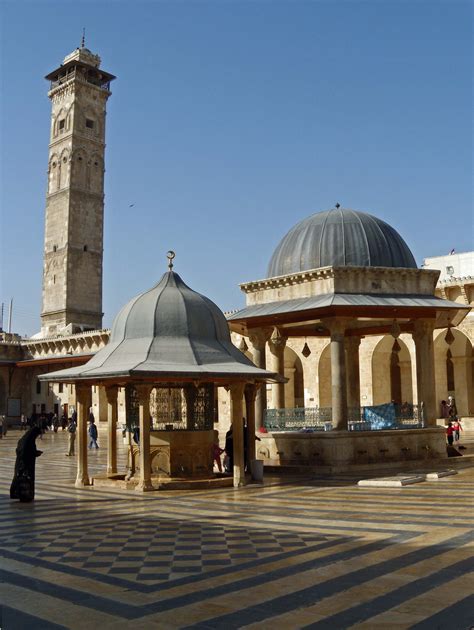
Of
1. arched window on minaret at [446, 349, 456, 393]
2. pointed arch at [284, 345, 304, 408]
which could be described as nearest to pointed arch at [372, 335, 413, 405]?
arched window on minaret at [446, 349, 456, 393]

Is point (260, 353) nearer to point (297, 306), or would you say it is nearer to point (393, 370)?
point (297, 306)

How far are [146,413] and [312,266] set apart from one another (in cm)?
552

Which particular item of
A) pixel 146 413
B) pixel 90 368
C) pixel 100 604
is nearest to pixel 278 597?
pixel 100 604

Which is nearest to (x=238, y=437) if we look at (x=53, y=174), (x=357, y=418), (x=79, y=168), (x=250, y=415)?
(x=250, y=415)

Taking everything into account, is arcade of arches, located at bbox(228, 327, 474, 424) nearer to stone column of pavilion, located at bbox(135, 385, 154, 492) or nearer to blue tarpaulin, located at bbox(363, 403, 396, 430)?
blue tarpaulin, located at bbox(363, 403, 396, 430)

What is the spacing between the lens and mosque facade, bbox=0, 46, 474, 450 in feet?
45.2

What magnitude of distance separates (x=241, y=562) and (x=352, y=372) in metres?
11.5

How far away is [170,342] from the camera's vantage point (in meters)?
11.1

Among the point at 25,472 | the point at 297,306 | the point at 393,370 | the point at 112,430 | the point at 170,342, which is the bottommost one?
the point at 25,472

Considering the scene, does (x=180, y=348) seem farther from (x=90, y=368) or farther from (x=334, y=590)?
(x=334, y=590)

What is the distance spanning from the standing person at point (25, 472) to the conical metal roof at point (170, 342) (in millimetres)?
1373

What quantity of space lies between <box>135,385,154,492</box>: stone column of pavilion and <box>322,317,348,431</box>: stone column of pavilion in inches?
166

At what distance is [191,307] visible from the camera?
1159cm

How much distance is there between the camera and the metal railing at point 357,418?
46.6 ft
